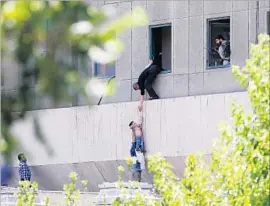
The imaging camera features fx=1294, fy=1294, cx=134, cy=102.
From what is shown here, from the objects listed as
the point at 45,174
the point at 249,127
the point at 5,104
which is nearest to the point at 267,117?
the point at 249,127

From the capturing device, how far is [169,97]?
119 ft

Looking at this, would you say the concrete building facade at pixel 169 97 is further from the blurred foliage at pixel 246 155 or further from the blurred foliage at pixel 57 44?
the blurred foliage at pixel 57 44

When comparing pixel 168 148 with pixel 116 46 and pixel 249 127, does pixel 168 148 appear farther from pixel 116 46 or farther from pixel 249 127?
pixel 116 46

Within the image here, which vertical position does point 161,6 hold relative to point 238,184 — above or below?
above

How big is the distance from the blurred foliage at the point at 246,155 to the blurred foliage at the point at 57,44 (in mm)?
14480

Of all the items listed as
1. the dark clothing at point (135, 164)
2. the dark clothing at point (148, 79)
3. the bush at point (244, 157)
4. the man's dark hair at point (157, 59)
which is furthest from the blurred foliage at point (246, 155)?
the man's dark hair at point (157, 59)

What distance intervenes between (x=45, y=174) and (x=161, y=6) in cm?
608

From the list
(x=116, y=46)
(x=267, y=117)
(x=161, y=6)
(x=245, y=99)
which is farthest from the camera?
(x=161, y=6)

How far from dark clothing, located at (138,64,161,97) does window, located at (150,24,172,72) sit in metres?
0.73

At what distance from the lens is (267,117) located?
19.0 m

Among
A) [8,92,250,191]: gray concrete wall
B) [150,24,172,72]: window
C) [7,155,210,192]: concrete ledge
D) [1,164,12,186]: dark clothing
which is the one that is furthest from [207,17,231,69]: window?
[1,164,12,186]: dark clothing

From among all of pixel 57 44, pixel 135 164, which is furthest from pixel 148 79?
pixel 57 44

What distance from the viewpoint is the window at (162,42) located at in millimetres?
37031

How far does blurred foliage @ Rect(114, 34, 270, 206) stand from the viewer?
1870cm
